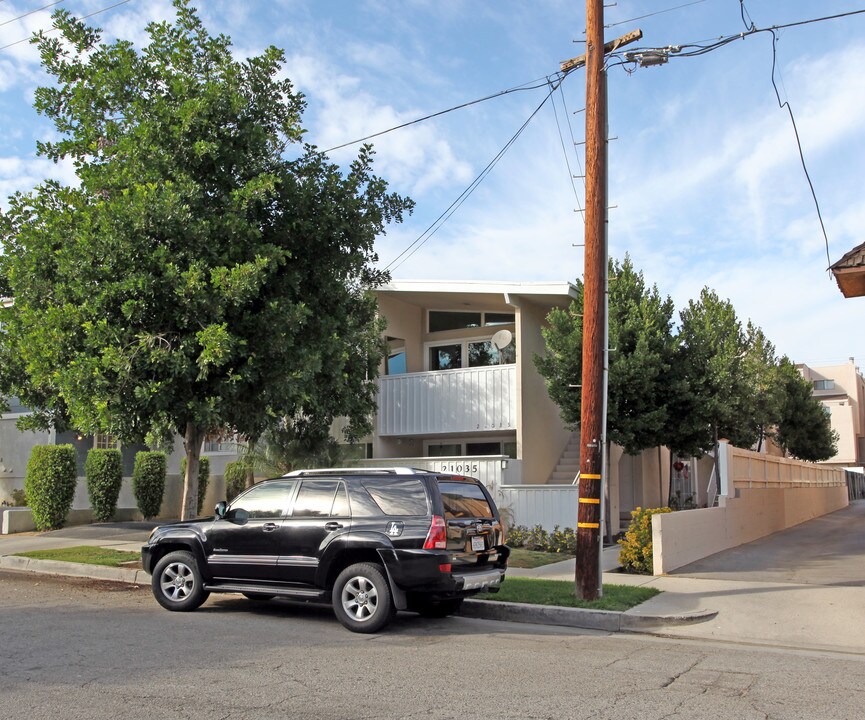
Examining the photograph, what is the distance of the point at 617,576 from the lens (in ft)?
42.8

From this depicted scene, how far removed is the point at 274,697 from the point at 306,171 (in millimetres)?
9421

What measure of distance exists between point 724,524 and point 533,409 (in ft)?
17.6

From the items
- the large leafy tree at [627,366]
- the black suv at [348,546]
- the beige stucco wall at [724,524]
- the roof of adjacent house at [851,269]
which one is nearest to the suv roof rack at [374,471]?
the black suv at [348,546]

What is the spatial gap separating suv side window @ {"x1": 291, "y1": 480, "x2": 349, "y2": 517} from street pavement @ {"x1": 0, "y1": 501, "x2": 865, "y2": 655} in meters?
2.31

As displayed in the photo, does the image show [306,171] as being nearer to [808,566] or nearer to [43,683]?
[43,683]

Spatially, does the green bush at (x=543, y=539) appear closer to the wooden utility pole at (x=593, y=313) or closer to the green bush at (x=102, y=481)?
the wooden utility pole at (x=593, y=313)

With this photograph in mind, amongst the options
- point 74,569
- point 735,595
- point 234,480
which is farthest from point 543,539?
point 234,480

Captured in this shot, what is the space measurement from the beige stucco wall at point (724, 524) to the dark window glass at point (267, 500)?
6437 millimetres

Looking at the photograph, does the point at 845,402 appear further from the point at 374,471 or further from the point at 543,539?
the point at 374,471

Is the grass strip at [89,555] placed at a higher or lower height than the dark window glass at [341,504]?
lower

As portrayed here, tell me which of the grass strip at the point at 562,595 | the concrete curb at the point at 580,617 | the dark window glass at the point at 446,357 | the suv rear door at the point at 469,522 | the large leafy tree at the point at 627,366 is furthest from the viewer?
the dark window glass at the point at 446,357

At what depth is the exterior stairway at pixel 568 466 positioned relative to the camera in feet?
69.1

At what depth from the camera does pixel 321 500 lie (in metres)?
9.50

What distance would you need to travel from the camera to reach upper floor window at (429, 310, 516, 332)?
22906 millimetres
